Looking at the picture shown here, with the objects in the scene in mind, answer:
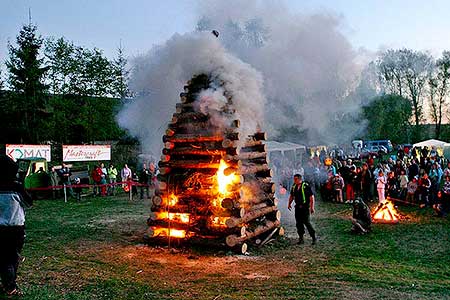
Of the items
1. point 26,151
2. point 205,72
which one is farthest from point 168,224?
point 26,151

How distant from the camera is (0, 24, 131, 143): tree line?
2828 cm

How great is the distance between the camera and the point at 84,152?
2245 cm

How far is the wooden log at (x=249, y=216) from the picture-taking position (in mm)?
8805

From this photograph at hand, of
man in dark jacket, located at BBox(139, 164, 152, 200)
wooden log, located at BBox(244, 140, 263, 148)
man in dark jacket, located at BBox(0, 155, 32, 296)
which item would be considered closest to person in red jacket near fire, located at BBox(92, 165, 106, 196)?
man in dark jacket, located at BBox(139, 164, 152, 200)

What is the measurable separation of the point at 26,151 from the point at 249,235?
48.1 feet

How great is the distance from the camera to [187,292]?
6.35 meters

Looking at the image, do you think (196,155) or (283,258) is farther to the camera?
(196,155)

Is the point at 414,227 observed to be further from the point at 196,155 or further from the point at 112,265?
the point at 112,265

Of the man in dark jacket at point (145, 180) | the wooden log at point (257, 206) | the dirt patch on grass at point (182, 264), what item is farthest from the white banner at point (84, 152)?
the wooden log at point (257, 206)

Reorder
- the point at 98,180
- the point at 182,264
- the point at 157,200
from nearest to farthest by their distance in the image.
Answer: the point at 182,264, the point at 157,200, the point at 98,180

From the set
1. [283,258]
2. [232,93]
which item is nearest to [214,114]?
[232,93]

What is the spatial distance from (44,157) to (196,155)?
13547mm

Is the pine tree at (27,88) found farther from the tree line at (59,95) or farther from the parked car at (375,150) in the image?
the parked car at (375,150)

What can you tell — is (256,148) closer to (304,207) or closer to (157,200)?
(304,207)
